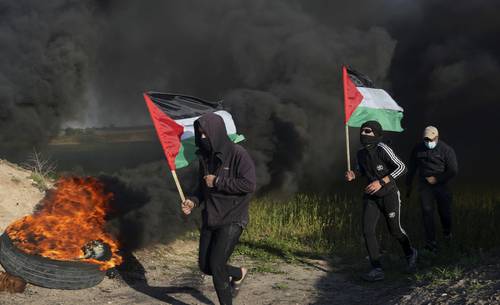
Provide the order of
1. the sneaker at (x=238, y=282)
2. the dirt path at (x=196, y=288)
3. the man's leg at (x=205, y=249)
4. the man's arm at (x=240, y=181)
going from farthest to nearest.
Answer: the dirt path at (x=196, y=288), the sneaker at (x=238, y=282), the man's leg at (x=205, y=249), the man's arm at (x=240, y=181)

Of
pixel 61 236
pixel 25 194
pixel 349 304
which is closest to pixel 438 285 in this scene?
pixel 349 304

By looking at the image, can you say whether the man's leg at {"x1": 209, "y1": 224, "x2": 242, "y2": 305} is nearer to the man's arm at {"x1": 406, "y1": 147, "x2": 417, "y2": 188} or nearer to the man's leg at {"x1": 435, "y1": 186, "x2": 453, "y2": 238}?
the man's arm at {"x1": 406, "y1": 147, "x2": 417, "y2": 188}

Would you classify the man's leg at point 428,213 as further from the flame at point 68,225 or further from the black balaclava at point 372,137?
the flame at point 68,225

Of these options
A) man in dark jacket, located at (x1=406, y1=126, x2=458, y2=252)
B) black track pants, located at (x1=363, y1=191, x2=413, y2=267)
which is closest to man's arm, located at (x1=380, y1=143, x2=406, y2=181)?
black track pants, located at (x1=363, y1=191, x2=413, y2=267)

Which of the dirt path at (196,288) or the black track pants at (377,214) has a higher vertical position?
the black track pants at (377,214)

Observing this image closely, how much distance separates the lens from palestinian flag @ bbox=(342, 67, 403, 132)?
28.9 feet

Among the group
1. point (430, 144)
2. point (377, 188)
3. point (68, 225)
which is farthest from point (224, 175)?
point (430, 144)

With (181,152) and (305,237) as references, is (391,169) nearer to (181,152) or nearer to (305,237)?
(181,152)

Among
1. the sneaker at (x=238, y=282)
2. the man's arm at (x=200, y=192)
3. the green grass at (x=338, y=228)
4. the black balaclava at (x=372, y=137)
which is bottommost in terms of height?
the green grass at (x=338, y=228)

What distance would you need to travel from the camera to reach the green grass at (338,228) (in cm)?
935

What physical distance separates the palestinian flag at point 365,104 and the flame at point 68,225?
4.29 metres

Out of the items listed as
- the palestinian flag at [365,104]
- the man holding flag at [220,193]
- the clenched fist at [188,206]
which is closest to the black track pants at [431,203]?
the palestinian flag at [365,104]

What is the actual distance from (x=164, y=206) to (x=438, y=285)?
5.76 meters

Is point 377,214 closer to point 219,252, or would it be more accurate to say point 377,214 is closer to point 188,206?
point 219,252
